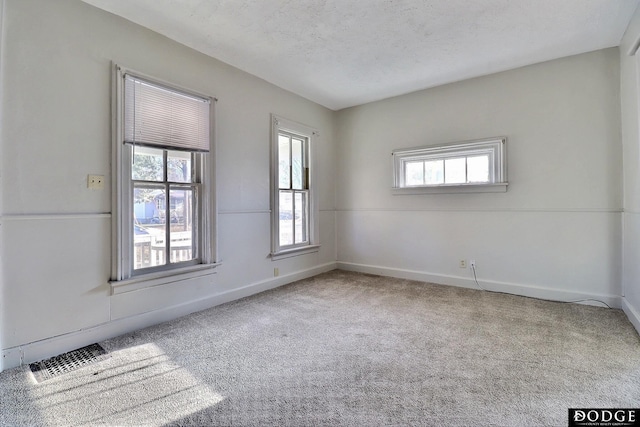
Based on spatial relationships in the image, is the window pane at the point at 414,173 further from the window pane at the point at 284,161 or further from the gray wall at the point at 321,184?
the window pane at the point at 284,161

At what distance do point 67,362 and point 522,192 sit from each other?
4.54 metres

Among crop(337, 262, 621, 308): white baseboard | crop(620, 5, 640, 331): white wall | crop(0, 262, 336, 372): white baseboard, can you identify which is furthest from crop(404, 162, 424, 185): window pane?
crop(0, 262, 336, 372): white baseboard

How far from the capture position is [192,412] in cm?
154

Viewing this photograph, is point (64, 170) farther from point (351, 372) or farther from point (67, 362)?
point (351, 372)

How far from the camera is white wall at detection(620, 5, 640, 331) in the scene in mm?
2471

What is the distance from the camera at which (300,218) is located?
448cm

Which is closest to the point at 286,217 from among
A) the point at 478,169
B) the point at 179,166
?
the point at 179,166

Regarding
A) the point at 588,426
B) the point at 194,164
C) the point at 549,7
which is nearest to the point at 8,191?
the point at 194,164

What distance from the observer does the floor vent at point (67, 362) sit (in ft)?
6.28

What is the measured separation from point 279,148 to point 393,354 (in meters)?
2.95

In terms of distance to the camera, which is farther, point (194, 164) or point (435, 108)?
point (435, 108)

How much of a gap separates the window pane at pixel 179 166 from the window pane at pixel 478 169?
133 inches

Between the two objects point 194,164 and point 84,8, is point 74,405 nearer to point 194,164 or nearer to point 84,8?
point 194,164

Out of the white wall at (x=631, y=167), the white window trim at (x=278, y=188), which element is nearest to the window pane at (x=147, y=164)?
the white window trim at (x=278, y=188)
